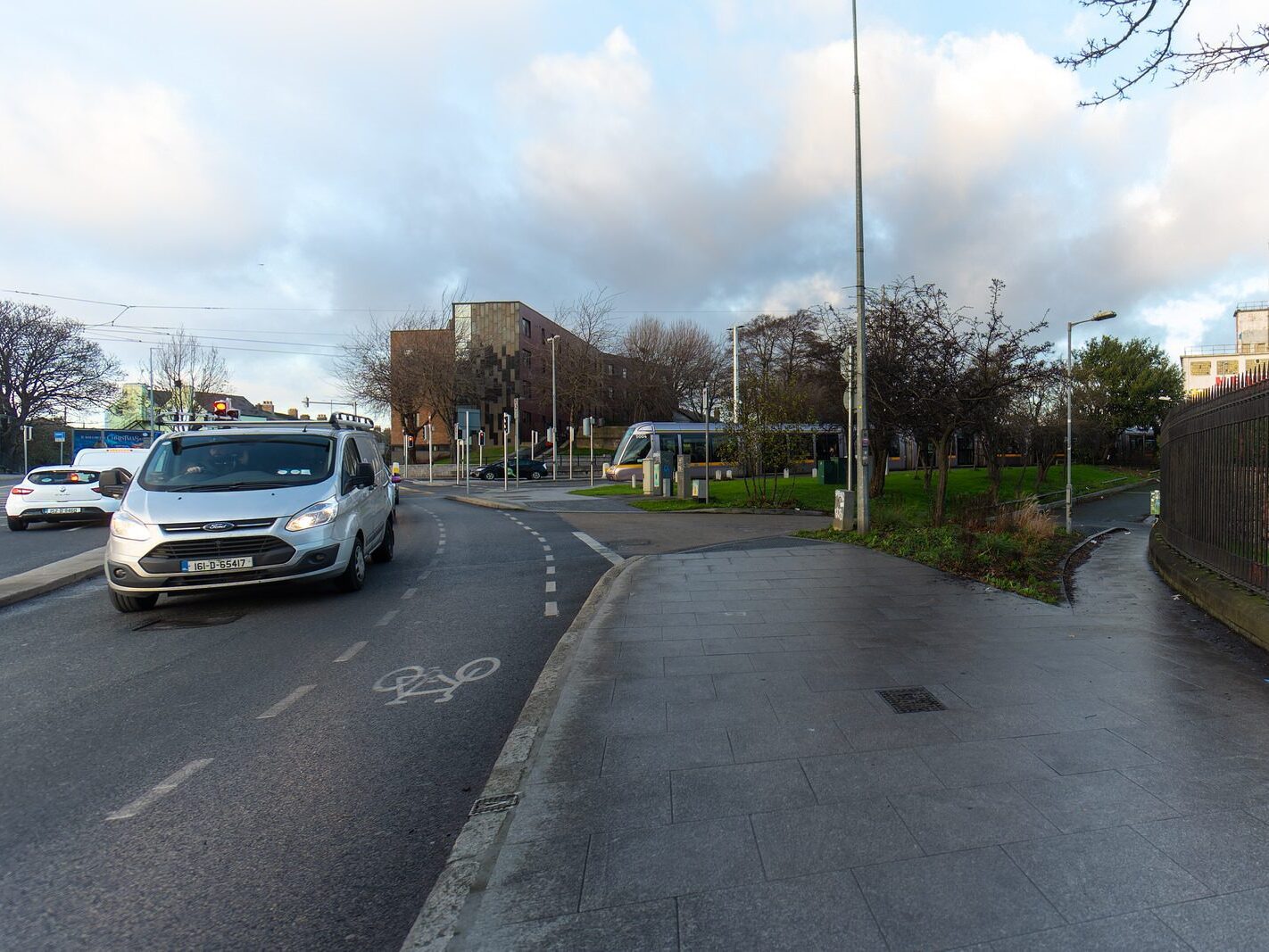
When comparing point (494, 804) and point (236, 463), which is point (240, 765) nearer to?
point (494, 804)

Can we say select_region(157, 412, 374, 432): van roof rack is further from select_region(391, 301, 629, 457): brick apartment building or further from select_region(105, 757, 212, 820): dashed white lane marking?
select_region(391, 301, 629, 457): brick apartment building

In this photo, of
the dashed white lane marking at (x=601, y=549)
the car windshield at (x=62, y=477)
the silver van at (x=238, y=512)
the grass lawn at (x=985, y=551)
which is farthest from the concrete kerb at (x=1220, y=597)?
the car windshield at (x=62, y=477)

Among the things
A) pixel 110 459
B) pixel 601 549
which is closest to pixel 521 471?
pixel 110 459

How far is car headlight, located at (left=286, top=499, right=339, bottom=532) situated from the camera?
7793 mm

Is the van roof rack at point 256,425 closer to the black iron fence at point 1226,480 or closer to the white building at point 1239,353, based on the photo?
the black iron fence at point 1226,480

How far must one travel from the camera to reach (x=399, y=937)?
2516 millimetres

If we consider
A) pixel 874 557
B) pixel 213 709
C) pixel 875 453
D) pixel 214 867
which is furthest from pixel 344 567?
pixel 875 453

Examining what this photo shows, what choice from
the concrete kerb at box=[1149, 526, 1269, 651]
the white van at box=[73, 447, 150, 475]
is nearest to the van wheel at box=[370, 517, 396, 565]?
the concrete kerb at box=[1149, 526, 1269, 651]

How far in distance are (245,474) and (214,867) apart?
623 cm

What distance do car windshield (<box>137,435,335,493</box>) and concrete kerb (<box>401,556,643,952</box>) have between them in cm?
478

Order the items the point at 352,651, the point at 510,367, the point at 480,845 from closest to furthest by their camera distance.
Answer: the point at 480,845
the point at 352,651
the point at 510,367

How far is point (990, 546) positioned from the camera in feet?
35.4

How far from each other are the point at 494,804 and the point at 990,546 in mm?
9395

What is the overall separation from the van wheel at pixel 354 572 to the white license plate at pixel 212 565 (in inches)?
49.1
